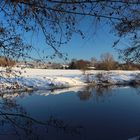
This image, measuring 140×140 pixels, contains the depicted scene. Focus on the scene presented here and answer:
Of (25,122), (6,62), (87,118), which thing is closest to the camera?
(25,122)

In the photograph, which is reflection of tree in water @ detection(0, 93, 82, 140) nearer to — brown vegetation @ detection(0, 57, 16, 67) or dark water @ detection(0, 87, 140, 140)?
brown vegetation @ detection(0, 57, 16, 67)

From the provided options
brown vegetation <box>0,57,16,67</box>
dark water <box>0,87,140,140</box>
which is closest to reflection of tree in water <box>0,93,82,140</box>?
brown vegetation <box>0,57,16,67</box>

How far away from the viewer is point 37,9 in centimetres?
289

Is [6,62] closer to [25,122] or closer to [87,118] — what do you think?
[25,122]

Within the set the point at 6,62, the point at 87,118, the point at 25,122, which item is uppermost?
the point at 6,62

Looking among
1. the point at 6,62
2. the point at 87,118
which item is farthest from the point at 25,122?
the point at 87,118

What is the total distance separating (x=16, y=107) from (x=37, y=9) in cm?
138

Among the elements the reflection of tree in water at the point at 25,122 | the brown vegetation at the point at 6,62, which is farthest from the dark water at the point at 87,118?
the brown vegetation at the point at 6,62

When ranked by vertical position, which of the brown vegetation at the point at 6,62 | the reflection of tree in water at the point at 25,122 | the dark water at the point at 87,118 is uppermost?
the brown vegetation at the point at 6,62

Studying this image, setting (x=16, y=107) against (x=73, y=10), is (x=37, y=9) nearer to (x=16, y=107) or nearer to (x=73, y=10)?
(x=73, y=10)

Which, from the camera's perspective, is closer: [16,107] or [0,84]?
[16,107]

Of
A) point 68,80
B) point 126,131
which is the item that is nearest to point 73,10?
point 126,131

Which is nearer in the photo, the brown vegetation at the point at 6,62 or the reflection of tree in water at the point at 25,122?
the reflection of tree in water at the point at 25,122

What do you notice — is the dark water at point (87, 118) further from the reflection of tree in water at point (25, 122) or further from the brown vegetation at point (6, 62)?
the brown vegetation at point (6, 62)
